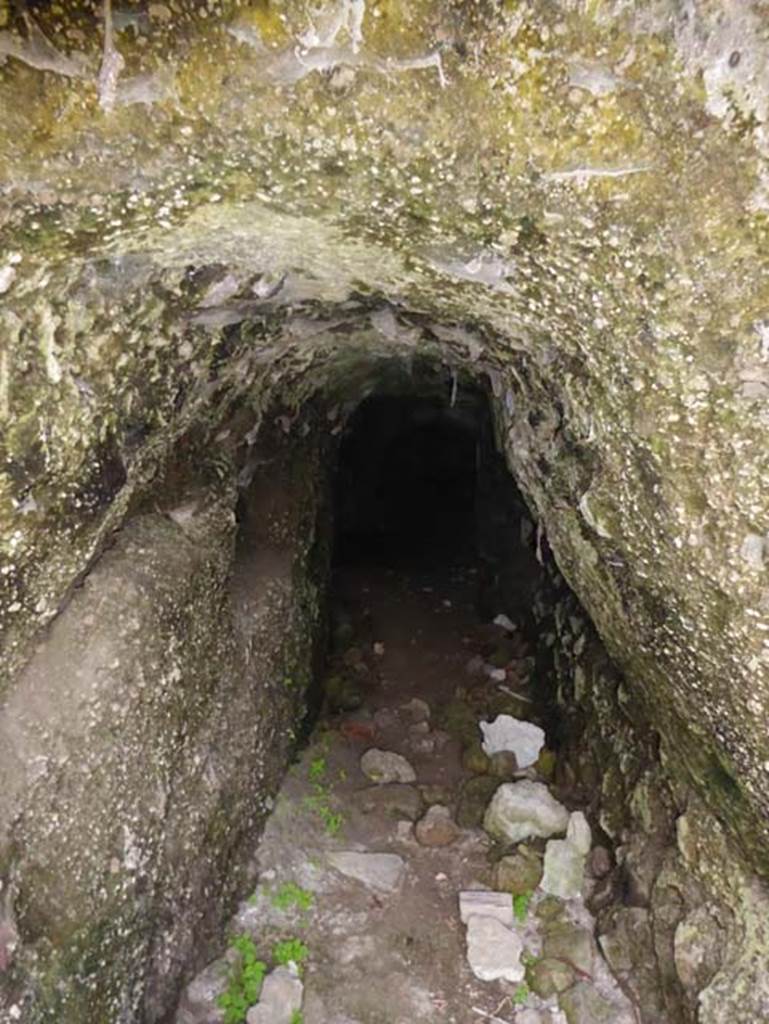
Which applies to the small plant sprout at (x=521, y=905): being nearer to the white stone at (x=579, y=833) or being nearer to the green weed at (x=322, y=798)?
the white stone at (x=579, y=833)

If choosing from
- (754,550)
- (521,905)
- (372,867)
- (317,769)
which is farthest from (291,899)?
(754,550)

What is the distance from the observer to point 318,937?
4.14 meters

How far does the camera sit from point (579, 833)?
14.7 feet

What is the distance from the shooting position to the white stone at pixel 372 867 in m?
4.44

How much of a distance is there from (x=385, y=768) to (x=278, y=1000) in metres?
1.63

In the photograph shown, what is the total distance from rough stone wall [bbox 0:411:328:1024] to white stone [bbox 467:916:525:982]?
1271 mm

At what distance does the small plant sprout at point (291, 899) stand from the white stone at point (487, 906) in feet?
2.75

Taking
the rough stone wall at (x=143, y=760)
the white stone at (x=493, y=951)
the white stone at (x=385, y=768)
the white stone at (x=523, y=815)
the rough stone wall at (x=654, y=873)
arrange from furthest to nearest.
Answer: the white stone at (x=385, y=768) < the white stone at (x=523, y=815) < the white stone at (x=493, y=951) < the rough stone wall at (x=654, y=873) < the rough stone wall at (x=143, y=760)

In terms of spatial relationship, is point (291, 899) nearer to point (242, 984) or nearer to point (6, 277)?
point (242, 984)

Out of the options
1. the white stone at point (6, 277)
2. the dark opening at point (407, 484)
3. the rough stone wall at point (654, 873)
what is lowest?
the dark opening at point (407, 484)

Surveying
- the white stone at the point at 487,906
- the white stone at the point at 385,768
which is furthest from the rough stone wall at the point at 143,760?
the white stone at the point at 487,906

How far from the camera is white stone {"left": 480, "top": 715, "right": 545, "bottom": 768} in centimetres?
522

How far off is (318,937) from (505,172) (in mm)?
3817

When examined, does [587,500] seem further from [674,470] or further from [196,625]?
[196,625]
